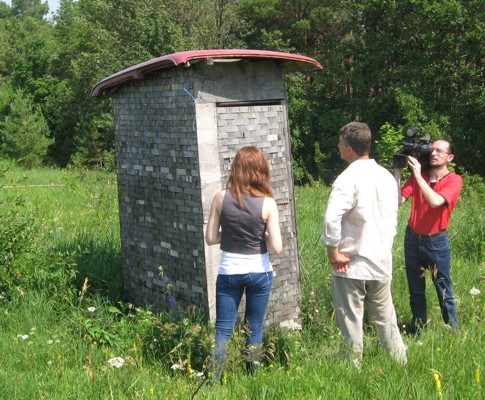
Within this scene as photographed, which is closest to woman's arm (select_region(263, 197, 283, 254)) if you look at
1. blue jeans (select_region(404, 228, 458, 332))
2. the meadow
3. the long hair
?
the long hair

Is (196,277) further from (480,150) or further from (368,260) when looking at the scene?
(480,150)

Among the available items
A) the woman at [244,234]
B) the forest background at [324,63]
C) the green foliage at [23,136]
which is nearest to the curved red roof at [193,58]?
the woman at [244,234]

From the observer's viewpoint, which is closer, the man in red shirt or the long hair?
the long hair

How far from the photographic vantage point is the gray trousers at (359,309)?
4.58m

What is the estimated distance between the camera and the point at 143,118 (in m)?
6.18

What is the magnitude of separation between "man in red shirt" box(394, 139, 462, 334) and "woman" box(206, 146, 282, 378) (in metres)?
1.44

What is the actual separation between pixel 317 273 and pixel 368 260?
2.28 metres

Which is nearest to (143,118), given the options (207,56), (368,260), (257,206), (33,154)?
(207,56)

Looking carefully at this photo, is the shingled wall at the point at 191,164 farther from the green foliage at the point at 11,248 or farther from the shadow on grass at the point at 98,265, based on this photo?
the green foliage at the point at 11,248

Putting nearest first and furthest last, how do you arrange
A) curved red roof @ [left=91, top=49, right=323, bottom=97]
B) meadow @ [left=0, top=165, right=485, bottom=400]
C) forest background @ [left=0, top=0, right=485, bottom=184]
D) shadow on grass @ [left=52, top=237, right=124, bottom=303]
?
meadow @ [left=0, top=165, right=485, bottom=400] < curved red roof @ [left=91, top=49, right=323, bottom=97] < shadow on grass @ [left=52, top=237, right=124, bottom=303] < forest background @ [left=0, top=0, right=485, bottom=184]

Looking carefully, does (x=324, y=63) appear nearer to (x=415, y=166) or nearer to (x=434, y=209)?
(x=434, y=209)

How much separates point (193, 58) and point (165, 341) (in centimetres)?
227

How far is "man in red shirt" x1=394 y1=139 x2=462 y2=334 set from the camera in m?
5.51

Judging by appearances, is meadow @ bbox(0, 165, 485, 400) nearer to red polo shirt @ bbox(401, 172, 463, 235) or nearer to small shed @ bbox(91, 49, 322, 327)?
small shed @ bbox(91, 49, 322, 327)
